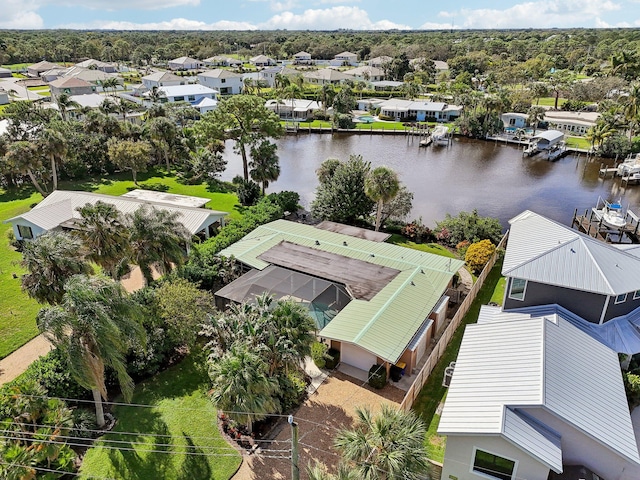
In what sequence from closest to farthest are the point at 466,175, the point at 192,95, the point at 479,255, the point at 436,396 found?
1. the point at 436,396
2. the point at 479,255
3. the point at 466,175
4. the point at 192,95

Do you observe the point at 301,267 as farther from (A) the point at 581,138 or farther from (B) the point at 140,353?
(A) the point at 581,138

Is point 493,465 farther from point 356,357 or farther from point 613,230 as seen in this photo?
point 613,230

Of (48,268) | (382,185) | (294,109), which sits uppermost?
(48,268)

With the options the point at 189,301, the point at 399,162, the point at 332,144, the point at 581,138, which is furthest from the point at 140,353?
the point at 581,138

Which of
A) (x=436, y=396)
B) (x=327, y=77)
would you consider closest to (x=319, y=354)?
(x=436, y=396)

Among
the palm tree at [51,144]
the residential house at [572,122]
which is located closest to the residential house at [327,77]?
the residential house at [572,122]
